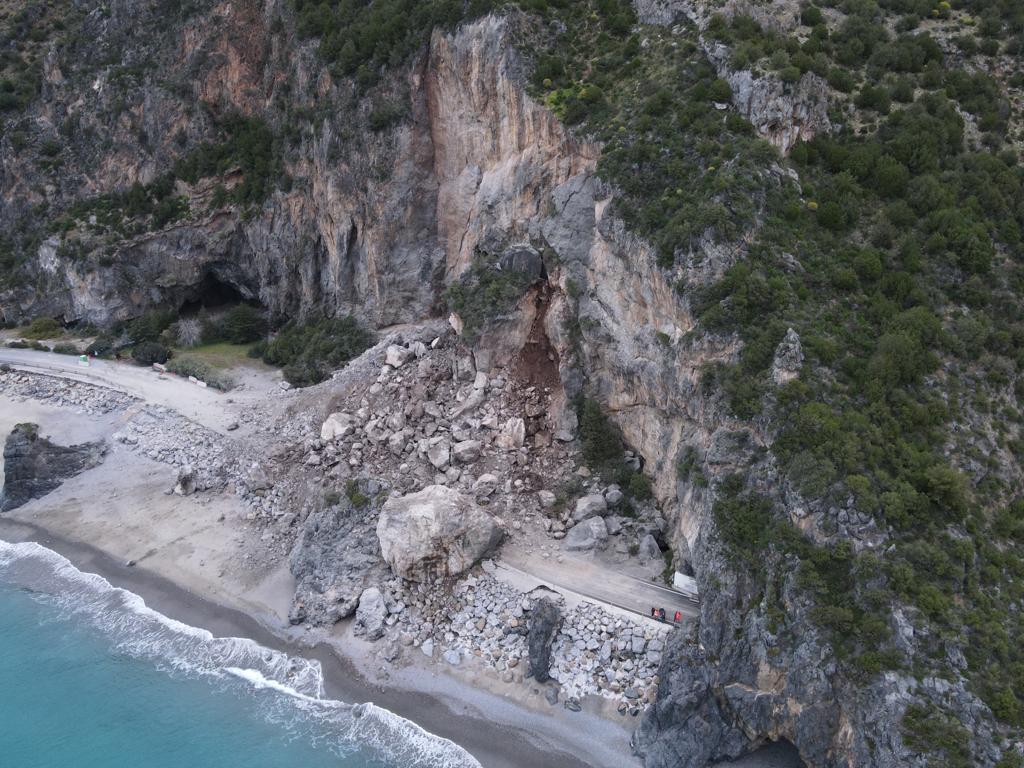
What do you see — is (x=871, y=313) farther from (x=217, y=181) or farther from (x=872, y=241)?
(x=217, y=181)

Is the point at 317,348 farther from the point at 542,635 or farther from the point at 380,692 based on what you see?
the point at 542,635

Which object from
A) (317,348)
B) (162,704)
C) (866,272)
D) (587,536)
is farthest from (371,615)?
(866,272)

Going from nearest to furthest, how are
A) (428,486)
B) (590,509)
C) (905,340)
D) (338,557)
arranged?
(905,340)
(338,557)
(590,509)
(428,486)

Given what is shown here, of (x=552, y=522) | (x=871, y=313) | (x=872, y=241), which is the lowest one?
(x=552, y=522)

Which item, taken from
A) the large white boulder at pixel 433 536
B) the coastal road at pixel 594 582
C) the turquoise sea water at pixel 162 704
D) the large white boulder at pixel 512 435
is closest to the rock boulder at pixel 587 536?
the coastal road at pixel 594 582

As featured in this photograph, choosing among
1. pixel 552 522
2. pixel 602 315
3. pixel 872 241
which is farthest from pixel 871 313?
pixel 552 522

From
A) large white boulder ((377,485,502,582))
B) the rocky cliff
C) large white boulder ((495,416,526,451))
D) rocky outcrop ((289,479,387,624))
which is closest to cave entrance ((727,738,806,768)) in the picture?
the rocky cliff

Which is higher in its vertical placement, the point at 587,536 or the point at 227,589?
the point at 587,536
